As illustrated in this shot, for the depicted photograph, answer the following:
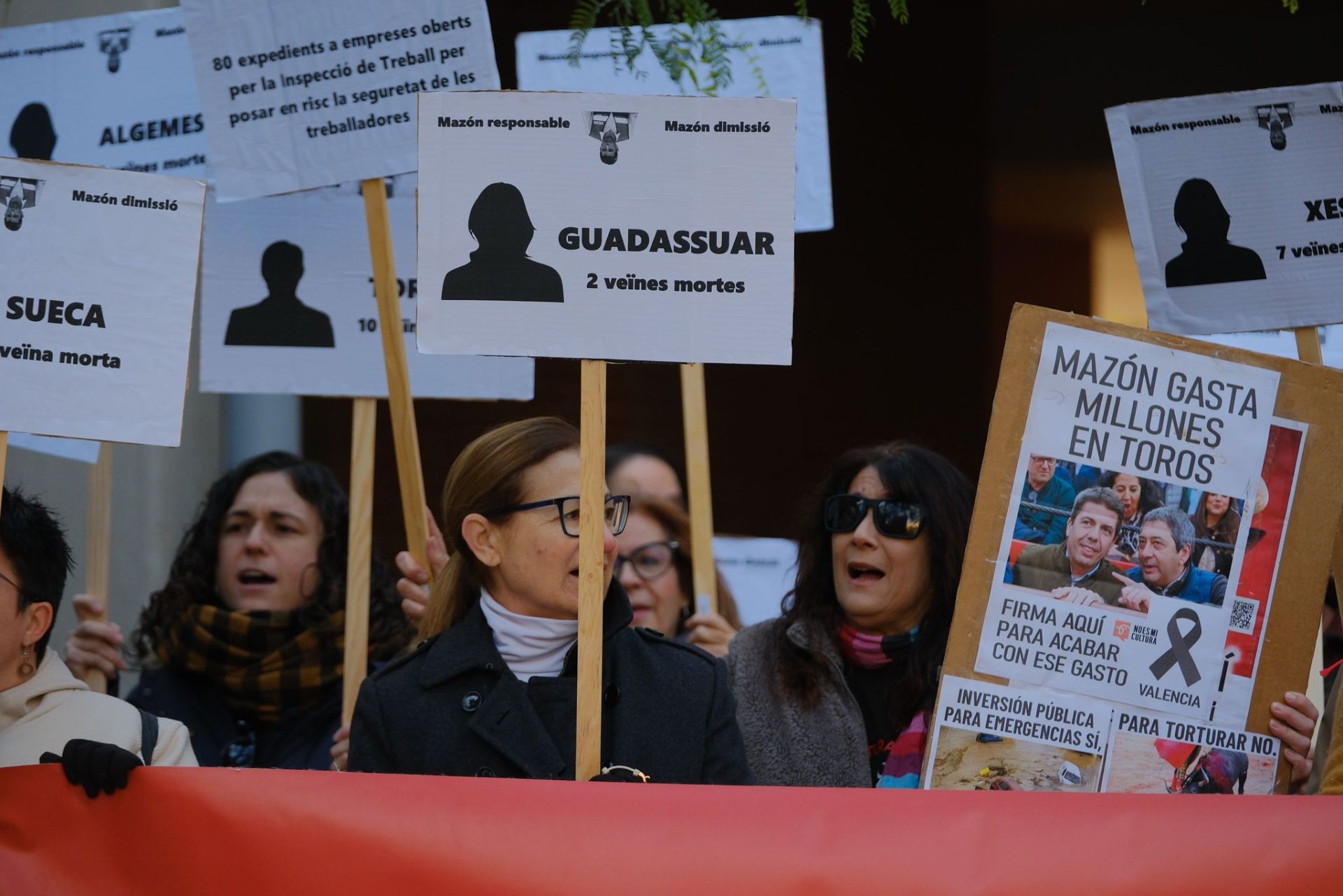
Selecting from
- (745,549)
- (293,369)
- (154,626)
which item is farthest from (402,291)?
(745,549)

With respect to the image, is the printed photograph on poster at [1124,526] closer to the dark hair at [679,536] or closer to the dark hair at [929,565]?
the dark hair at [929,565]

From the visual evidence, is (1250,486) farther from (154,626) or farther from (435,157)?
(154,626)

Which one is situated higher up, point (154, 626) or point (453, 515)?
point (453, 515)

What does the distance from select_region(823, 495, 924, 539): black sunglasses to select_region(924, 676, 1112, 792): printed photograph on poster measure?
0.76 m

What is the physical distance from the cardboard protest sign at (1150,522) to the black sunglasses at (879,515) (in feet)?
2.34

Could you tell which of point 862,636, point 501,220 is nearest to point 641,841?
point 501,220

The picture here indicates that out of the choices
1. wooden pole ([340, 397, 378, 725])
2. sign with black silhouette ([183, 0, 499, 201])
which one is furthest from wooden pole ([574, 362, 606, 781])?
sign with black silhouette ([183, 0, 499, 201])

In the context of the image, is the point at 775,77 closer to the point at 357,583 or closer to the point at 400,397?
the point at 400,397

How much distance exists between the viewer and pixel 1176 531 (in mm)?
2875

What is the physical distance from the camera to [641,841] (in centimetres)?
231

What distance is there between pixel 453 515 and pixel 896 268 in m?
3.32

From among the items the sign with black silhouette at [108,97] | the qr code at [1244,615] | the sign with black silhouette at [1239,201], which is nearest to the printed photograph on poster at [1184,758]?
the qr code at [1244,615]

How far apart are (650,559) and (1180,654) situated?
5.95 feet

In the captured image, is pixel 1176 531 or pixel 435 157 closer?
pixel 435 157
